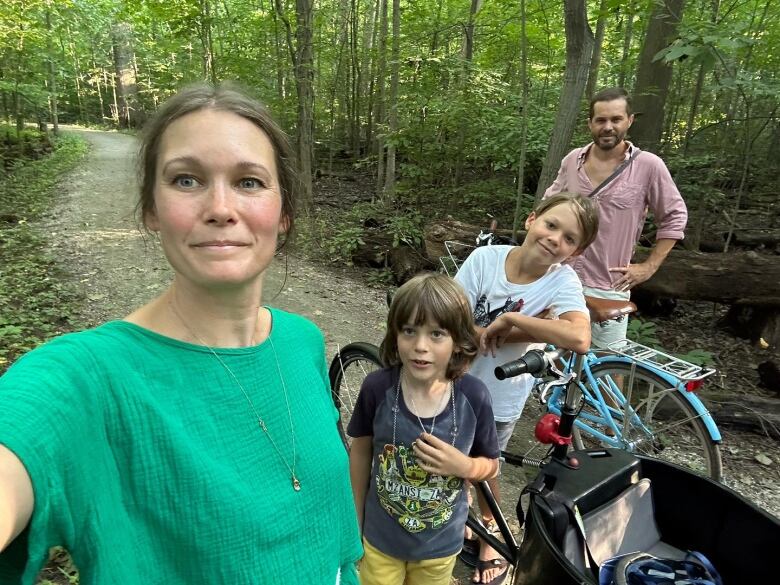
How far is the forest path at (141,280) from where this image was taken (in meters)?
5.60

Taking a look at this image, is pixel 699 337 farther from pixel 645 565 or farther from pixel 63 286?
pixel 63 286

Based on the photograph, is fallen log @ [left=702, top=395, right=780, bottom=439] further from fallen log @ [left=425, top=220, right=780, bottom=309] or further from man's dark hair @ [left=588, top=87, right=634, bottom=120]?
man's dark hair @ [left=588, top=87, right=634, bottom=120]

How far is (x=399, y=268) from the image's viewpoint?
25.2 feet

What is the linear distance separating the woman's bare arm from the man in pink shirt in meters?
3.48

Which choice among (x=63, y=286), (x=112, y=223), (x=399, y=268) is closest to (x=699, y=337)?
(x=399, y=268)

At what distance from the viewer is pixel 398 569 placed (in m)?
1.91

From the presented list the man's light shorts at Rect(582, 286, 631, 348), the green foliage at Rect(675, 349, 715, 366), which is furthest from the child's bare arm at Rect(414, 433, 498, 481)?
the green foliage at Rect(675, 349, 715, 366)

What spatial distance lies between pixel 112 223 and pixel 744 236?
10.3 meters

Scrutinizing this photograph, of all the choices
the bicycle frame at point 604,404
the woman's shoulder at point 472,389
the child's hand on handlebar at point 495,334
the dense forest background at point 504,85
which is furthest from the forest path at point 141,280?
the woman's shoulder at point 472,389

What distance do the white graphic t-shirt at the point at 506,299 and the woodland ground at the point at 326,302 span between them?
1.04m

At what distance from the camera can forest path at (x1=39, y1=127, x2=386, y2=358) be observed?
18.4 feet

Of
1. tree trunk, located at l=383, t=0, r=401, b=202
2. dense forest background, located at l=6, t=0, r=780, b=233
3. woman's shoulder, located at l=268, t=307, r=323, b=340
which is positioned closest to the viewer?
woman's shoulder, located at l=268, t=307, r=323, b=340

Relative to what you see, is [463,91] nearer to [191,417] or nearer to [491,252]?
[491,252]

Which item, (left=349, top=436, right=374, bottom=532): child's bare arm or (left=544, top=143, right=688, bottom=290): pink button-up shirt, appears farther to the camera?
(left=544, top=143, right=688, bottom=290): pink button-up shirt
